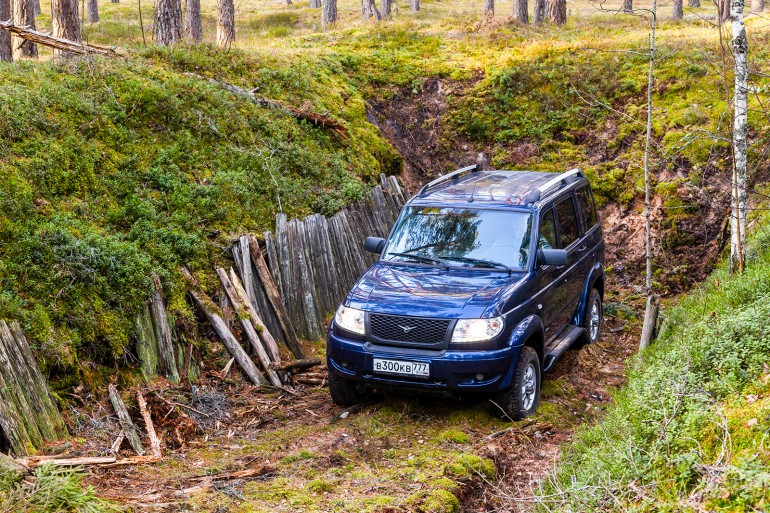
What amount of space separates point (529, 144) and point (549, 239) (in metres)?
6.91

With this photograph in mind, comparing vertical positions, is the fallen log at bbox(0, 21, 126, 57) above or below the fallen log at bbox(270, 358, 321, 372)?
above

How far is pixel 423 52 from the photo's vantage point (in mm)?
18016

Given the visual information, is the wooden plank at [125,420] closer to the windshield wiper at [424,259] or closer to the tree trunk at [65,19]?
the windshield wiper at [424,259]

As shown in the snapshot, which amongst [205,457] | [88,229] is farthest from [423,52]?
[205,457]

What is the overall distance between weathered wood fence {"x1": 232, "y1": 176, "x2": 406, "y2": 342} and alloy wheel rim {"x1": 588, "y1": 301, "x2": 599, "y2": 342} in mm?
3309

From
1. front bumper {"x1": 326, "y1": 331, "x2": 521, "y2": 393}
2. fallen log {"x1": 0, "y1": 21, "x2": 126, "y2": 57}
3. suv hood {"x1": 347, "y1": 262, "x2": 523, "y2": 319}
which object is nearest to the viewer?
front bumper {"x1": 326, "y1": 331, "x2": 521, "y2": 393}

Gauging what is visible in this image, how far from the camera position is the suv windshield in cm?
793

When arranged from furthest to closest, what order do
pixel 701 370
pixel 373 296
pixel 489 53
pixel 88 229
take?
pixel 489 53 → pixel 88 229 → pixel 373 296 → pixel 701 370

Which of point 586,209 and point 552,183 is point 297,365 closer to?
point 552,183

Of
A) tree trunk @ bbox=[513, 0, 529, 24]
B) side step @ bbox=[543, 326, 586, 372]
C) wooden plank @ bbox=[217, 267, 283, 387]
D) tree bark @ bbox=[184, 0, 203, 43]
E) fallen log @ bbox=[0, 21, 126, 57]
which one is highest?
tree trunk @ bbox=[513, 0, 529, 24]

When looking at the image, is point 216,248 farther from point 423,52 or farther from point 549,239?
point 423,52

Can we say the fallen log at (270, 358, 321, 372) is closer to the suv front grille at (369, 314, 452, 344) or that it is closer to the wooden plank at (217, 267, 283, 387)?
the wooden plank at (217, 267, 283, 387)

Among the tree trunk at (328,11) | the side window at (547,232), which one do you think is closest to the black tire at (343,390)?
the side window at (547,232)

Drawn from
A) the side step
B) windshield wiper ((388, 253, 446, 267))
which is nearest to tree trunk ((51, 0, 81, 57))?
windshield wiper ((388, 253, 446, 267))
